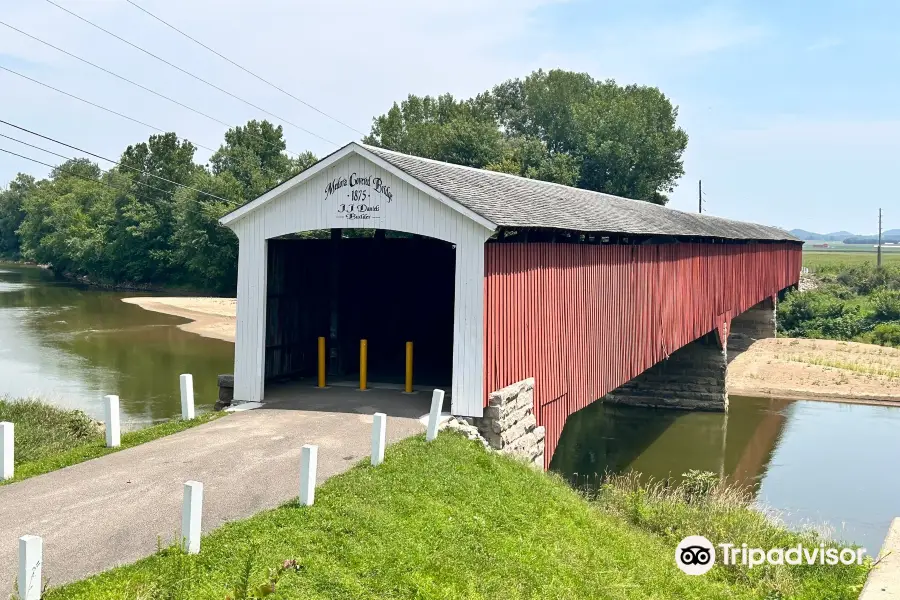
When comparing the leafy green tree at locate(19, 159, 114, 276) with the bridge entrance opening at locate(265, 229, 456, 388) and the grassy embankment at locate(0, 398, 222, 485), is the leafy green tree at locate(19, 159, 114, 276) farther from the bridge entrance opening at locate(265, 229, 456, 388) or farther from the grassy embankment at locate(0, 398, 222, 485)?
the bridge entrance opening at locate(265, 229, 456, 388)

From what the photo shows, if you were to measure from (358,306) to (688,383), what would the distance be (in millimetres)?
13877

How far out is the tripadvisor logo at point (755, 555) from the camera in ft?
34.1

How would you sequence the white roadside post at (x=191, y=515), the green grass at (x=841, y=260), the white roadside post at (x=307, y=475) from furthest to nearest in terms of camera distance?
the green grass at (x=841, y=260) < the white roadside post at (x=307, y=475) < the white roadside post at (x=191, y=515)

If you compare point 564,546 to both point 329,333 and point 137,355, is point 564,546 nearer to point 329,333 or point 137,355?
point 329,333

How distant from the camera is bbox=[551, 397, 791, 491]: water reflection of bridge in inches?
790

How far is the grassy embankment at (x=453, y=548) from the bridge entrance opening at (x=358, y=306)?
15.0 ft

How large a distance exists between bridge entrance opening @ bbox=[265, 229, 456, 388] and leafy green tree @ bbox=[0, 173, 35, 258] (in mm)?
92181

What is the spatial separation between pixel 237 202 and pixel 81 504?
1776 inches

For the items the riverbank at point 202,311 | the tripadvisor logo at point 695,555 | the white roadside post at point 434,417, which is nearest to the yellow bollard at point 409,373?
the white roadside post at point 434,417

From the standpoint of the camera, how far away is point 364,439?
32.9 feet

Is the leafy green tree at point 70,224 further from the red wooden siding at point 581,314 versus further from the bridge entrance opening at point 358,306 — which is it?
the red wooden siding at point 581,314

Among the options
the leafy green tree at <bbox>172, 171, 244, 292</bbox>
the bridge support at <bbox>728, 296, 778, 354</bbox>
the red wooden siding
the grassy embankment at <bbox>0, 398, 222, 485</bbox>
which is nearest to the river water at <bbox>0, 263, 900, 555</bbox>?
the red wooden siding

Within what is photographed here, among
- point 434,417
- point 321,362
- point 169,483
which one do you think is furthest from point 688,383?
point 169,483

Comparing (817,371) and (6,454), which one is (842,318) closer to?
(817,371)
